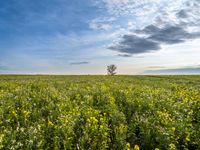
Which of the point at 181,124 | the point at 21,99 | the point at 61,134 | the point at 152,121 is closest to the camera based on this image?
the point at 61,134

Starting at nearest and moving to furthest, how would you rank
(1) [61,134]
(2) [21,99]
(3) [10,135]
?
1. (3) [10,135]
2. (1) [61,134]
3. (2) [21,99]

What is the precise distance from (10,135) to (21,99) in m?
5.02

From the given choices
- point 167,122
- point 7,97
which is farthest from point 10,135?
point 7,97

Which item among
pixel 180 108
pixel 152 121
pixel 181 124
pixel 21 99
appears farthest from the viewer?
pixel 21 99

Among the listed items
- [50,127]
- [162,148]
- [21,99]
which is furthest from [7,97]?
[162,148]

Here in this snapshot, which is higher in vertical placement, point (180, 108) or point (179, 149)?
point (180, 108)

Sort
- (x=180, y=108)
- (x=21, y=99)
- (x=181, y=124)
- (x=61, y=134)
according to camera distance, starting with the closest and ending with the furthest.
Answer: (x=61, y=134) → (x=181, y=124) → (x=180, y=108) → (x=21, y=99)

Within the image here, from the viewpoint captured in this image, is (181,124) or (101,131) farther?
(181,124)

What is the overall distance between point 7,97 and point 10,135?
18.7 ft

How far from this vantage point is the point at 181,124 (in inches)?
222

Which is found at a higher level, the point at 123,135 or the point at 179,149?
the point at 123,135

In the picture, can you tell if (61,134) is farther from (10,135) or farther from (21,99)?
(21,99)

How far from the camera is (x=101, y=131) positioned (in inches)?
209

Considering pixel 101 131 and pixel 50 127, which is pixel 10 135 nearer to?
pixel 50 127
